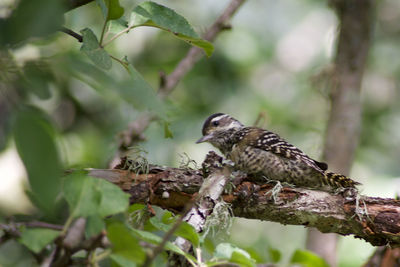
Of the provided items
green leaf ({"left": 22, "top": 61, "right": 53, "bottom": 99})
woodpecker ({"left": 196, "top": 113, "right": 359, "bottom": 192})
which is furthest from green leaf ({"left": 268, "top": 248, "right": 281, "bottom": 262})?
green leaf ({"left": 22, "top": 61, "right": 53, "bottom": 99})

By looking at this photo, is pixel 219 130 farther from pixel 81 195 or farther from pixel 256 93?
→ pixel 81 195

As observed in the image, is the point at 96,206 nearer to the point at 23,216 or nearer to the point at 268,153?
the point at 23,216

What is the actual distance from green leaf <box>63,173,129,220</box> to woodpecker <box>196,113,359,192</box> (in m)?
2.03

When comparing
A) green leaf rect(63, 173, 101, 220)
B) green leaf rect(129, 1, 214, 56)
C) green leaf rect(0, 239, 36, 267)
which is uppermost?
green leaf rect(129, 1, 214, 56)

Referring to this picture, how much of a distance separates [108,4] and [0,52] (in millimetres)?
637

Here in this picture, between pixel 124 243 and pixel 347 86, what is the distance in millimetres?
4390

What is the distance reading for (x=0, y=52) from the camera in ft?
3.95

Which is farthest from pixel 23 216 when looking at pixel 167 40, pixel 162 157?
pixel 167 40

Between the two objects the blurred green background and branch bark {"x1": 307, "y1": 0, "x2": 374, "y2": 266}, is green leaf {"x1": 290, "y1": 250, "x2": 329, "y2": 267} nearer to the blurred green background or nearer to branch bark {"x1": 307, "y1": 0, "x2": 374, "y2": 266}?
branch bark {"x1": 307, "y1": 0, "x2": 374, "y2": 266}

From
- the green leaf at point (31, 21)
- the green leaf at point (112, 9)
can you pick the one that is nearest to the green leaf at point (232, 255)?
the green leaf at point (112, 9)

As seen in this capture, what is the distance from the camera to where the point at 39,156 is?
1.15 metres

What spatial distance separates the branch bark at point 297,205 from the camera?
2.86 m

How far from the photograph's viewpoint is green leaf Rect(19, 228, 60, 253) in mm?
1390

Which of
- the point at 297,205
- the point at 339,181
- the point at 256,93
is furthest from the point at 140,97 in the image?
the point at 256,93
